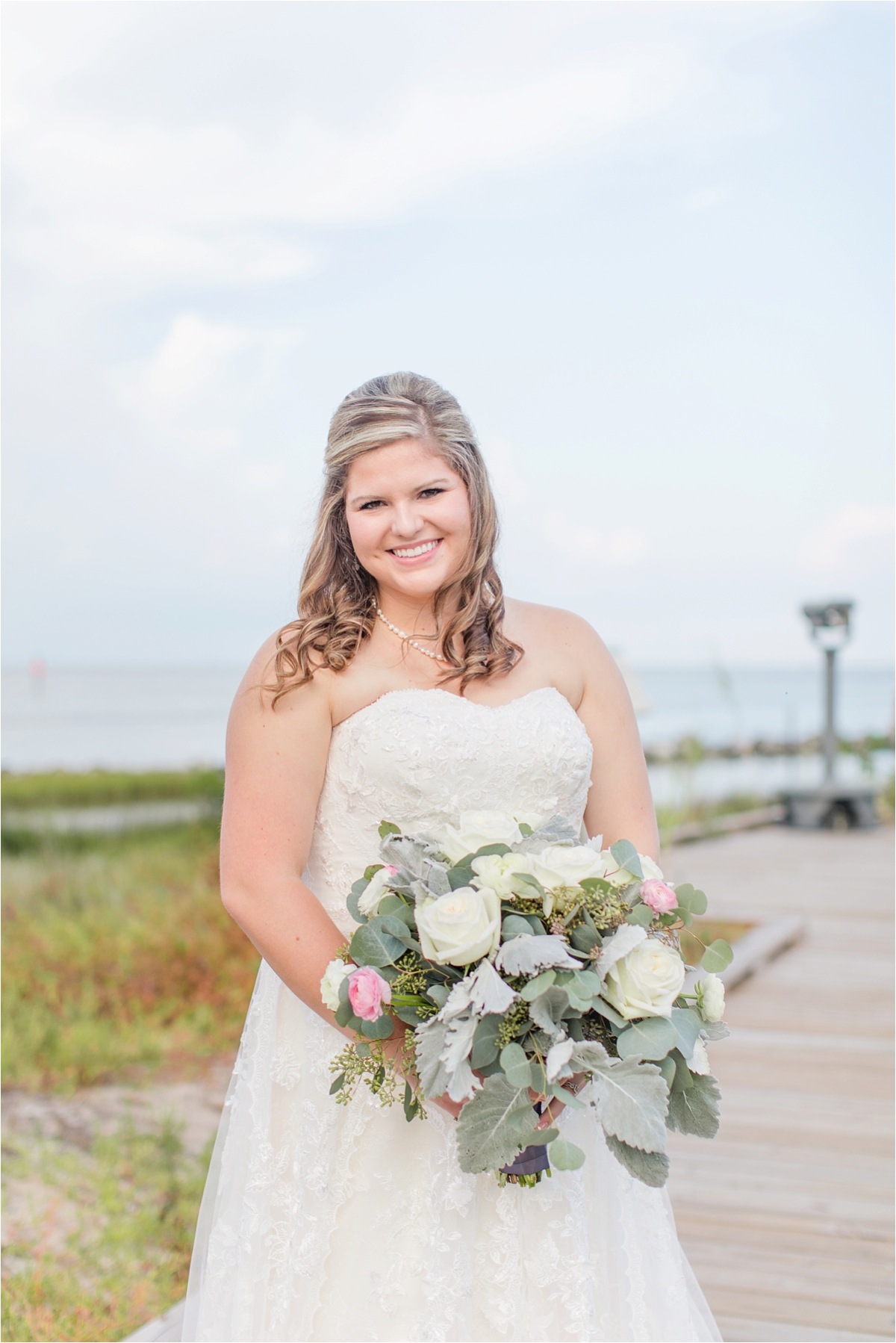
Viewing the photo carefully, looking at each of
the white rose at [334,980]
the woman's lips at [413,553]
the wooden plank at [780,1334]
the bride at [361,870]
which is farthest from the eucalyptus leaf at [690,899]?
the wooden plank at [780,1334]

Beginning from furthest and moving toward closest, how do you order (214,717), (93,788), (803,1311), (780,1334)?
(214,717), (93,788), (803,1311), (780,1334)

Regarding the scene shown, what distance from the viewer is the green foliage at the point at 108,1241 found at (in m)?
3.17

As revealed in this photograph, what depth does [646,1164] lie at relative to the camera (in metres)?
1.61

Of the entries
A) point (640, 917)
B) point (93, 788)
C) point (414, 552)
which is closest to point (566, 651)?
point (414, 552)

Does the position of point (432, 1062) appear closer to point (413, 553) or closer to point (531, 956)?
point (531, 956)

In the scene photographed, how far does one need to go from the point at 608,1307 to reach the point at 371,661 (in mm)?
1283

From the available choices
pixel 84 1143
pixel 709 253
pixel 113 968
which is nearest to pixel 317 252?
pixel 709 253

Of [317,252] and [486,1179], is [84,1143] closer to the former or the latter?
[486,1179]

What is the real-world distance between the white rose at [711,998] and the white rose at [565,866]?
31 centimetres

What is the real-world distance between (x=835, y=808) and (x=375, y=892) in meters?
11.9

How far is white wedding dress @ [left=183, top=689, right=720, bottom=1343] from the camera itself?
1.93 meters

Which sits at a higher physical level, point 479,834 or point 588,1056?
point 479,834

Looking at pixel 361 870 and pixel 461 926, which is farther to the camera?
pixel 361 870

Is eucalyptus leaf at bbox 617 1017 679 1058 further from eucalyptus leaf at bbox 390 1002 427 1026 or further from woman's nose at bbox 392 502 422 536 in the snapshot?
woman's nose at bbox 392 502 422 536
